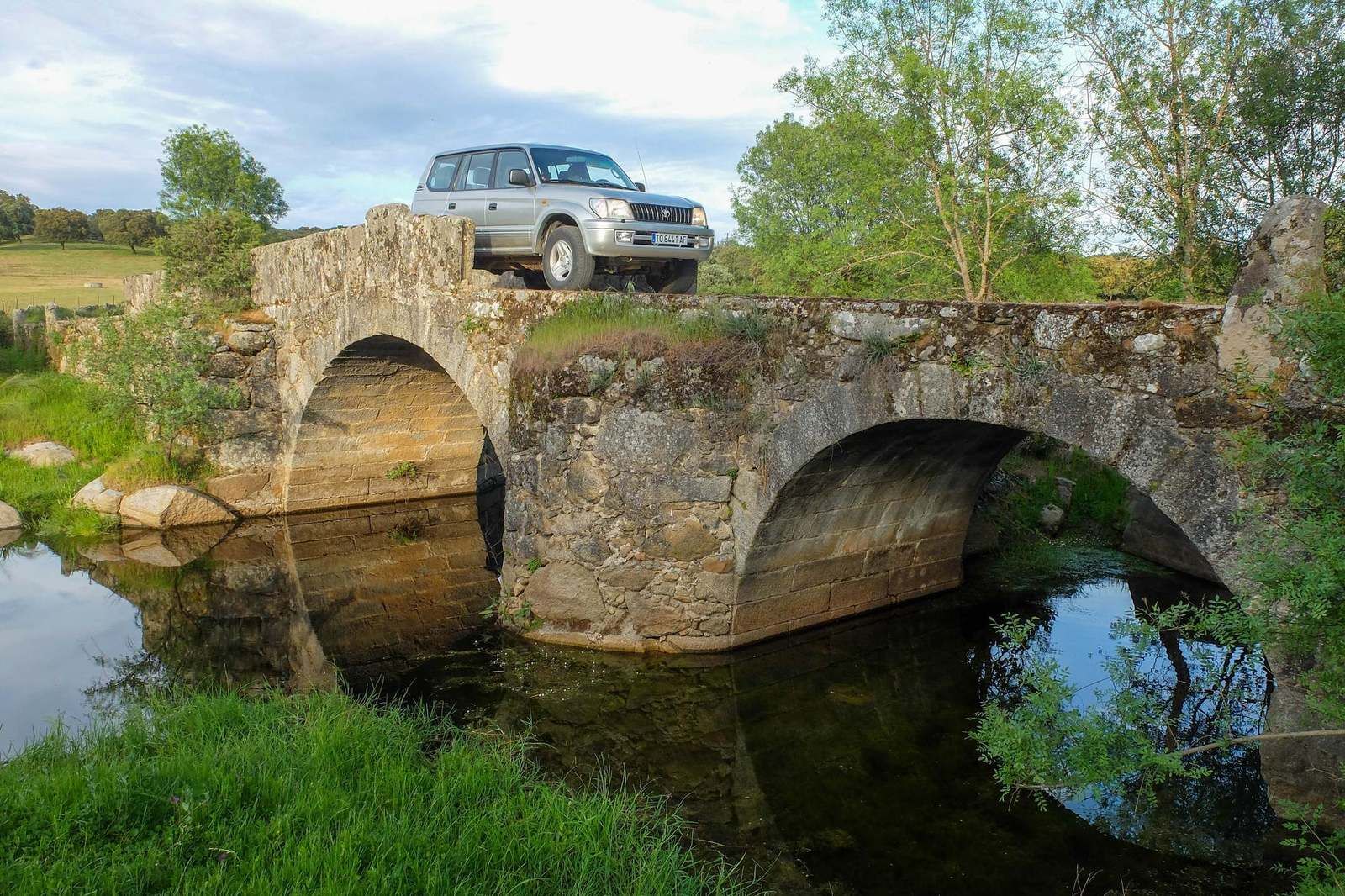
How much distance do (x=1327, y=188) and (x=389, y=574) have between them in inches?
419

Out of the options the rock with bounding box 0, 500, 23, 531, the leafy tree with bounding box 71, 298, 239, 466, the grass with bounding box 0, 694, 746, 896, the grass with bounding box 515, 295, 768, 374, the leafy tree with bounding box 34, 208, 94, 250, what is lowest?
the rock with bounding box 0, 500, 23, 531

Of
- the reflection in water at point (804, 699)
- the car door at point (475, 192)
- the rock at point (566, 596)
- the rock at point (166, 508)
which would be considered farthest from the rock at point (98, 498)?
the rock at point (566, 596)

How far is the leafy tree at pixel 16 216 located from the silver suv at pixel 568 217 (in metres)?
41.9

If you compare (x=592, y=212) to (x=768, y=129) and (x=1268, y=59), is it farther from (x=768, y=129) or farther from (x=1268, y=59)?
(x=768, y=129)

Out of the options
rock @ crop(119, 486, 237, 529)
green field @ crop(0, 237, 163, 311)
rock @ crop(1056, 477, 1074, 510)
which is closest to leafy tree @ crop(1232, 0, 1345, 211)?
rock @ crop(1056, 477, 1074, 510)

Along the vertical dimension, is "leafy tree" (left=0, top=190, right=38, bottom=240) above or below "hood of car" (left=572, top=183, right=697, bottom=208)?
above

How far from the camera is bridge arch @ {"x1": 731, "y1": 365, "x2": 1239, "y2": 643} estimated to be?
5.31 metres

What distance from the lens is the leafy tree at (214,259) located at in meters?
14.7

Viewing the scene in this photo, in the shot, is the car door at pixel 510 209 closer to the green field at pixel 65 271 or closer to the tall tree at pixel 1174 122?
the tall tree at pixel 1174 122

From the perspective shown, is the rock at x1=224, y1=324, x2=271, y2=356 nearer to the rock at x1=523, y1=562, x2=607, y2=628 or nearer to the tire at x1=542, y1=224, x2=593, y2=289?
the tire at x1=542, y1=224, x2=593, y2=289

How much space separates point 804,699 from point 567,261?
17.3 feet

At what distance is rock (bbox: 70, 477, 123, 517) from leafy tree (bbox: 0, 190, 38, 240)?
37.1 m

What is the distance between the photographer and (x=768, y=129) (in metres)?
27.6

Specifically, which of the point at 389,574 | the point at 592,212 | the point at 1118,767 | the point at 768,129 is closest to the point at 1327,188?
the point at 592,212
